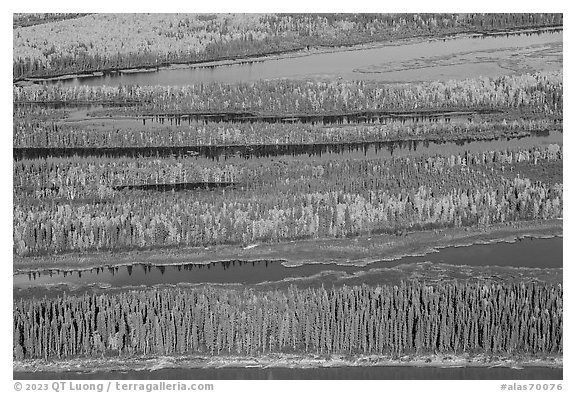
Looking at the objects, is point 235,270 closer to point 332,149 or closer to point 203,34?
point 332,149

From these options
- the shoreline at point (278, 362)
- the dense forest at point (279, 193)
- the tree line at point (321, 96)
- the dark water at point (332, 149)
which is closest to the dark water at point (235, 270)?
the dense forest at point (279, 193)

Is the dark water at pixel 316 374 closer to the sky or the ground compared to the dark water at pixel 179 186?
closer to the ground

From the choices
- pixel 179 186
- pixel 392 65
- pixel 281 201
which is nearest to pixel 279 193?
pixel 281 201

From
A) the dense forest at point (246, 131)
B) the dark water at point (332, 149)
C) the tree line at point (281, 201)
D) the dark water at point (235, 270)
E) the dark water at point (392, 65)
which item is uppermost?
the dark water at point (392, 65)

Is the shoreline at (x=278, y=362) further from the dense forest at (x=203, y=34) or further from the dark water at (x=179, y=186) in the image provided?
the dense forest at (x=203, y=34)

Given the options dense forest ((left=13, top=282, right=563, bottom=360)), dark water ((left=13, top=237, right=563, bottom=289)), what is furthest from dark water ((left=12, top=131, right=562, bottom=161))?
dense forest ((left=13, top=282, right=563, bottom=360))

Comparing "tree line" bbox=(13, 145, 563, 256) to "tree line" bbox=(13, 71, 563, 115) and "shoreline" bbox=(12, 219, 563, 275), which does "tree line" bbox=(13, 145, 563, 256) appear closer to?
"shoreline" bbox=(12, 219, 563, 275)
